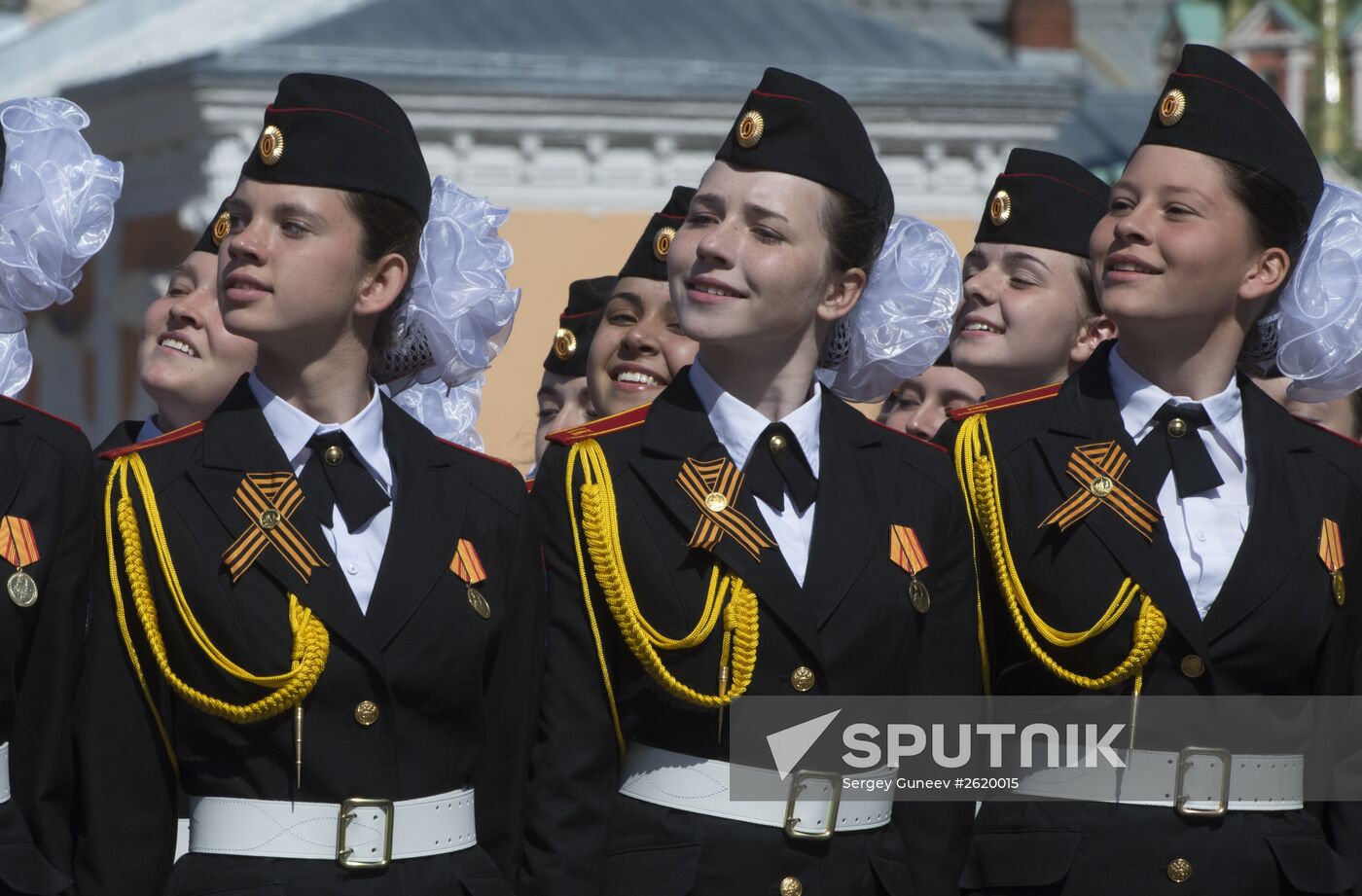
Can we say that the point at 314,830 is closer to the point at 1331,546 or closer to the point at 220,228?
the point at 220,228

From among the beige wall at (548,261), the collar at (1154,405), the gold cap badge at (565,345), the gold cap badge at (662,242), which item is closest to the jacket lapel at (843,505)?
the collar at (1154,405)

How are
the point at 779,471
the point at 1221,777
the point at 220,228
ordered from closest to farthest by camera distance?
1. the point at 1221,777
2. the point at 779,471
3. the point at 220,228

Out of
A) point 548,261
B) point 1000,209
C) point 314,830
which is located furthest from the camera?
point 548,261

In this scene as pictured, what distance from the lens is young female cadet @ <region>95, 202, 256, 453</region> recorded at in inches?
234

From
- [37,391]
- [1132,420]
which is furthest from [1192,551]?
[37,391]

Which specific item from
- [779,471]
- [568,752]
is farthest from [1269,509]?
[568,752]

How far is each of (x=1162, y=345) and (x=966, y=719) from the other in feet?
2.83

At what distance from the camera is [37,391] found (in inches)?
886

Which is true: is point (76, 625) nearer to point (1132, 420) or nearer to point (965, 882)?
point (965, 882)

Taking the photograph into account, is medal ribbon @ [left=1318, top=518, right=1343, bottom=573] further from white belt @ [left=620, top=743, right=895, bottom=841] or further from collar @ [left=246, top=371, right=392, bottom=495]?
collar @ [left=246, top=371, right=392, bottom=495]

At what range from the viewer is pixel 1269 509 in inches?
189

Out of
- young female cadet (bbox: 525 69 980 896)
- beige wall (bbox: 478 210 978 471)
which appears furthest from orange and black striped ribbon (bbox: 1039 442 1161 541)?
beige wall (bbox: 478 210 978 471)

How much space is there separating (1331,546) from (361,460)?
Result: 1.91 metres

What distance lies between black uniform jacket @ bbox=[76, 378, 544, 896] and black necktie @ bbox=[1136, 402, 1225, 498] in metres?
1.30
